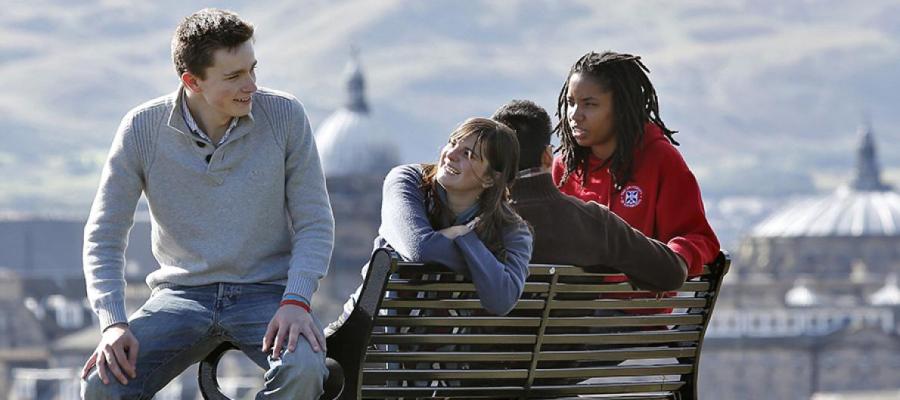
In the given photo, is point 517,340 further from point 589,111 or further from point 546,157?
point 589,111

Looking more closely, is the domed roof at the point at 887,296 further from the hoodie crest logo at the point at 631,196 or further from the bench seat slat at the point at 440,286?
the bench seat slat at the point at 440,286

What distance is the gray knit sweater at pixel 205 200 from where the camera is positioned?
6715mm

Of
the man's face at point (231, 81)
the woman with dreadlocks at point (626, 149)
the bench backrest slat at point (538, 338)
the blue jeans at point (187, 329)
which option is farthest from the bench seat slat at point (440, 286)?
the woman with dreadlocks at point (626, 149)

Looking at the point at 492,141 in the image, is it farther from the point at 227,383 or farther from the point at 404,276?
the point at 227,383

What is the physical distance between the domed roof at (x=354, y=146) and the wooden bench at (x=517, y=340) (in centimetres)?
11888

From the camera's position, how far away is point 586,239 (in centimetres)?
674

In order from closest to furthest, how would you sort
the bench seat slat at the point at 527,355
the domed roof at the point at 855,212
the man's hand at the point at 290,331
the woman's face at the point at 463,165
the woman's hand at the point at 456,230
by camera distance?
the man's hand at the point at 290,331, the bench seat slat at the point at 527,355, the woman's hand at the point at 456,230, the woman's face at the point at 463,165, the domed roof at the point at 855,212

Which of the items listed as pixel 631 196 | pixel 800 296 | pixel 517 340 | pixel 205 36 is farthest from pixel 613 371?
pixel 800 296

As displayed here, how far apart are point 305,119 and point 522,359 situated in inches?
31.2

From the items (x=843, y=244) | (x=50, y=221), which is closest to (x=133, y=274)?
(x=50, y=221)

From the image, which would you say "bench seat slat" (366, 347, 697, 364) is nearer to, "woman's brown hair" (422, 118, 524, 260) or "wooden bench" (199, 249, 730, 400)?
"wooden bench" (199, 249, 730, 400)

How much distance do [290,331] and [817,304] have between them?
375ft

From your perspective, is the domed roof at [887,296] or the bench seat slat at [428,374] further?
the domed roof at [887,296]

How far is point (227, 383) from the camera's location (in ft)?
290
